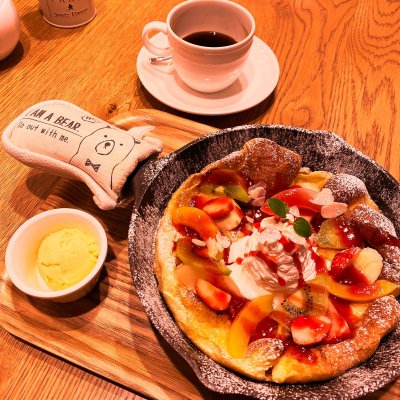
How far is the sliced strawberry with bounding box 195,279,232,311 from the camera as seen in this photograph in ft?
4.18

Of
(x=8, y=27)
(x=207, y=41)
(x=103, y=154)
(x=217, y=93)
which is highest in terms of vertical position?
(x=8, y=27)

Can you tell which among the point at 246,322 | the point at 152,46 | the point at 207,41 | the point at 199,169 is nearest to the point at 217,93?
the point at 207,41

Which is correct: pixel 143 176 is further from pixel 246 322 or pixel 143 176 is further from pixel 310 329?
pixel 310 329

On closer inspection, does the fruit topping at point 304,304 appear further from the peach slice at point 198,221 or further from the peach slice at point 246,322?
the peach slice at point 198,221

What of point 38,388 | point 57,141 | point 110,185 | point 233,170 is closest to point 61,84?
point 57,141

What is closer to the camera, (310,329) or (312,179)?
(310,329)

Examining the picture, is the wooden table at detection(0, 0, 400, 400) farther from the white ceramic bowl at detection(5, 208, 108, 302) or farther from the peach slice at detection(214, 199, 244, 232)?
the peach slice at detection(214, 199, 244, 232)

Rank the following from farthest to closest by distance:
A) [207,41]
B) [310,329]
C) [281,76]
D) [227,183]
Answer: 1. [281,76]
2. [207,41]
3. [227,183]
4. [310,329]

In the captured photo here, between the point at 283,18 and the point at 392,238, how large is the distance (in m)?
1.66

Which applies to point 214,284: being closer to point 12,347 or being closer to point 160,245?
point 160,245

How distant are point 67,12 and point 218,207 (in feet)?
5.16

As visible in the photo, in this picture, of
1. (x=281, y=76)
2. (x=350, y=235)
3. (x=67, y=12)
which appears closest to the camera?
(x=350, y=235)

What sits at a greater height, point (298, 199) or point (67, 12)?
point (67, 12)

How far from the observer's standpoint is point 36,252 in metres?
1.44
